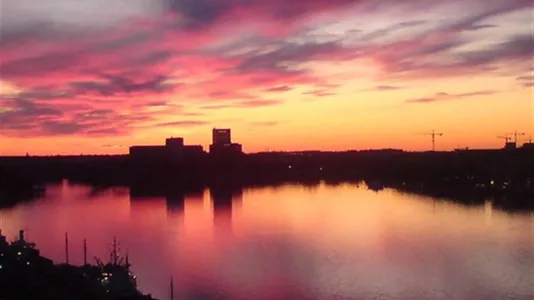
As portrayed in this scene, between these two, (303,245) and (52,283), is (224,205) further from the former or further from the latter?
(52,283)

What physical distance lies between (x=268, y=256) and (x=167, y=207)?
695 cm

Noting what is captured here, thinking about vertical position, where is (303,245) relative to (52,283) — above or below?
below

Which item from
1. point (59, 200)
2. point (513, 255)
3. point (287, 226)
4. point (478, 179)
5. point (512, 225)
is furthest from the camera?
point (478, 179)

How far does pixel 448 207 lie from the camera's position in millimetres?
13062

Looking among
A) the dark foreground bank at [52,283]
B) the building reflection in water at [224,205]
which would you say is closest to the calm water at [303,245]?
the building reflection in water at [224,205]

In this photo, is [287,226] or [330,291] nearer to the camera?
[330,291]

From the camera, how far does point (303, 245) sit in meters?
8.38

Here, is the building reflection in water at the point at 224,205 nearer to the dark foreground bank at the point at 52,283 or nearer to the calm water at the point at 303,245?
the calm water at the point at 303,245

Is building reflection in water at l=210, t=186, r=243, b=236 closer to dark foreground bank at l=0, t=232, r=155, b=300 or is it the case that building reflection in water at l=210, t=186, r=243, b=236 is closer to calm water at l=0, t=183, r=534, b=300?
calm water at l=0, t=183, r=534, b=300

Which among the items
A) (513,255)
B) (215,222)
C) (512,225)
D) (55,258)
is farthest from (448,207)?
(55,258)

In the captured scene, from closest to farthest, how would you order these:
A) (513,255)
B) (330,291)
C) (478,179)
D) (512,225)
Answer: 1. (330,291)
2. (513,255)
3. (512,225)
4. (478,179)

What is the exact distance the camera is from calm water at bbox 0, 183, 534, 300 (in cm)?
591

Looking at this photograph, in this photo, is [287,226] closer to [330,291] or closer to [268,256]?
[268,256]

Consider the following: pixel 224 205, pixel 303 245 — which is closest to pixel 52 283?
pixel 303 245
